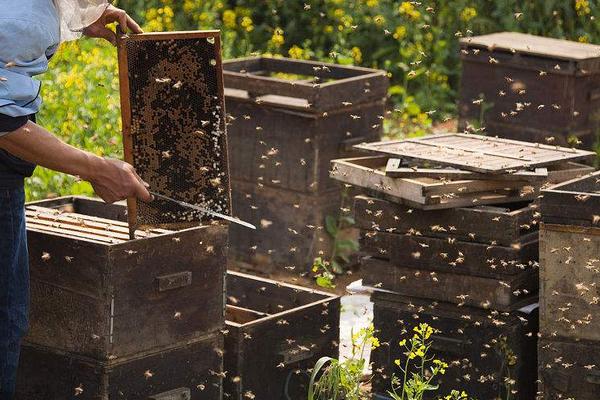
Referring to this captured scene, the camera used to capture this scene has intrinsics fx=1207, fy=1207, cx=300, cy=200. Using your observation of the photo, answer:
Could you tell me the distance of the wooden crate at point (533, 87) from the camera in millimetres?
6953

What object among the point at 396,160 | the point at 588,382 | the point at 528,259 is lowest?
the point at 588,382

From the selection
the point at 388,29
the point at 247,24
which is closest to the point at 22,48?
the point at 247,24

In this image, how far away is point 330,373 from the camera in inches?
172

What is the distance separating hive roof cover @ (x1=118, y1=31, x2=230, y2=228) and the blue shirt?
0.54 meters

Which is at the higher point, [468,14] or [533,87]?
[468,14]

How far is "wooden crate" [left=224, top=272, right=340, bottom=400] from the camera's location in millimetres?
4375

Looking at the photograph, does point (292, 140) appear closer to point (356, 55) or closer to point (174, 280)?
point (174, 280)

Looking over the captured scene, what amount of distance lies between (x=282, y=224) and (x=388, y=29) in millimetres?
3571

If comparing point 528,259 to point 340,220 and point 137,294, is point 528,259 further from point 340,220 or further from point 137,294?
point 340,220

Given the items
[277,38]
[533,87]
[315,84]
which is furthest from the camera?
[277,38]

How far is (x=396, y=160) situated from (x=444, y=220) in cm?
39

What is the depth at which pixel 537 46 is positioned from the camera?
7273mm

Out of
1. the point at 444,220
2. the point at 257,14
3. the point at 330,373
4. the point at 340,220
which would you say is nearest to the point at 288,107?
the point at 340,220

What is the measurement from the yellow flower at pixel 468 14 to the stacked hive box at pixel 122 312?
6.11 meters
